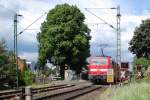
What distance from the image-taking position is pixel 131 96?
2334 cm

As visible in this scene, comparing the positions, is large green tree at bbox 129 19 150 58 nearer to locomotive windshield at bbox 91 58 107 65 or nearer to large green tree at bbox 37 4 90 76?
large green tree at bbox 37 4 90 76

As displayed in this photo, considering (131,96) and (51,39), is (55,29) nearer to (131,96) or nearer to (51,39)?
(51,39)

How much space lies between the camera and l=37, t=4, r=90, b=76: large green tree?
3241 inches

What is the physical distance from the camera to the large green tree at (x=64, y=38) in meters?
82.3

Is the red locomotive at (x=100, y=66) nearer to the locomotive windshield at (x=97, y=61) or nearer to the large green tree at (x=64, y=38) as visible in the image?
the locomotive windshield at (x=97, y=61)

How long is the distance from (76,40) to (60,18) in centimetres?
600

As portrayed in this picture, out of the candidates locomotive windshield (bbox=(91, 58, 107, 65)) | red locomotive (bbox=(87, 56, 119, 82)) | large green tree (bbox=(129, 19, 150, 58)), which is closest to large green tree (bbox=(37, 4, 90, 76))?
large green tree (bbox=(129, 19, 150, 58))

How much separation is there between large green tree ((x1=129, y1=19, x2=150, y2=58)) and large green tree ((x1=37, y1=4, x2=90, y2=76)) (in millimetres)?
7401

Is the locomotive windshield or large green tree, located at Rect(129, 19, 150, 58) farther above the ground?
large green tree, located at Rect(129, 19, 150, 58)

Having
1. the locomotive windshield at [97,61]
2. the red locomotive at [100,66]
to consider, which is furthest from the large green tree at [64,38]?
the locomotive windshield at [97,61]

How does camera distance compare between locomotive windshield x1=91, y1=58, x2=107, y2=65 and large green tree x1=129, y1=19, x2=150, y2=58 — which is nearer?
locomotive windshield x1=91, y1=58, x2=107, y2=65

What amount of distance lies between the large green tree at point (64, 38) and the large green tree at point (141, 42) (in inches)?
291

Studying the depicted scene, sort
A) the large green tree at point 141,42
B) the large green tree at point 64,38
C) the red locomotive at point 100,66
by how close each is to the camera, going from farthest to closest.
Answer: the large green tree at point 64,38, the large green tree at point 141,42, the red locomotive at point 100,66

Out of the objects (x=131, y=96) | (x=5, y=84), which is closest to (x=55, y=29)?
(x=5, y=84)
